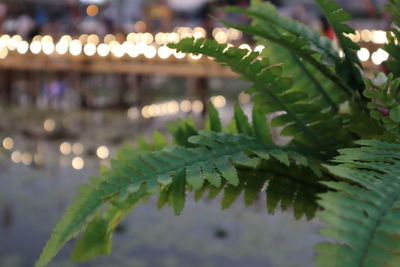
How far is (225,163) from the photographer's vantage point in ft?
1.40

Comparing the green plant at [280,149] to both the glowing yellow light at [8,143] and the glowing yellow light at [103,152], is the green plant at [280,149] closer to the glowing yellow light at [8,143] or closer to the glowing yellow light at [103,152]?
the glowing yellow light at [103,152]

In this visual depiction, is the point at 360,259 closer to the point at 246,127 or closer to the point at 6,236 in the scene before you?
the point at 246,127

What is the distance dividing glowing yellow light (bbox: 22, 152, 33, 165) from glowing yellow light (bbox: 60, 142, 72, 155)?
231 millimetres

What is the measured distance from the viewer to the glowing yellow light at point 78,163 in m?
3.34

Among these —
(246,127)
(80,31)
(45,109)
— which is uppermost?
(246,127)

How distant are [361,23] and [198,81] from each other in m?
3.32

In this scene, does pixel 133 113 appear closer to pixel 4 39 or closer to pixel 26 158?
pixel 4 39

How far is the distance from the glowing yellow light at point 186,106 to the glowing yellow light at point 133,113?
535 millimetres

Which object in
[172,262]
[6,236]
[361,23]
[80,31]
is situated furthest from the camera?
[361,23]

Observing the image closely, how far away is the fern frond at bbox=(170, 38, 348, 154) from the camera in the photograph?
46 cm

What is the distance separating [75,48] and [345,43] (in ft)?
15.5

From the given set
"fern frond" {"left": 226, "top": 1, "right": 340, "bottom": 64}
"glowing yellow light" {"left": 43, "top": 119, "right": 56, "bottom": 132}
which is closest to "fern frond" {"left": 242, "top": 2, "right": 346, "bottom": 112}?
"fern frond" {"left": 226, "top": 1, "right": 340, "bottom": 64}

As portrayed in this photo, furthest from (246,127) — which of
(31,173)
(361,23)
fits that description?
(361,23)

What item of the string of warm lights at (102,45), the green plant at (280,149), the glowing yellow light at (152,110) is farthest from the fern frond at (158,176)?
the glowing yellow light at (152,110)
